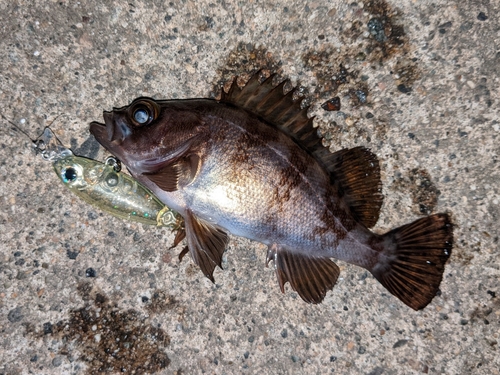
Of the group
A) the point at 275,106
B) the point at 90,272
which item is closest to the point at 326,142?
the point at 275,106

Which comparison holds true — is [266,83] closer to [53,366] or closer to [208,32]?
[208,32]

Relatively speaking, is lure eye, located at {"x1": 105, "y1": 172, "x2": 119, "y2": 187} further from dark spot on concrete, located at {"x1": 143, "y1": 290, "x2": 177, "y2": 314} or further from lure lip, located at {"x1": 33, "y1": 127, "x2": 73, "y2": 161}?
dark spot on concrete, located at {"x1": 143, "y1": 290, "x2": 177, "y2": 314}

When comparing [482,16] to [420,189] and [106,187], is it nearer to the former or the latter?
[420,189]

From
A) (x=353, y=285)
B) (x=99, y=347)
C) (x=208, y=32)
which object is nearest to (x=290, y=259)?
(x=353, y=285)

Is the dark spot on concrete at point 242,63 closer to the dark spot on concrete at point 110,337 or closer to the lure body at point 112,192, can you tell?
the lure body at point 112,192

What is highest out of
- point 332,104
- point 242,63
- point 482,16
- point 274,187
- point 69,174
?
point 482,16

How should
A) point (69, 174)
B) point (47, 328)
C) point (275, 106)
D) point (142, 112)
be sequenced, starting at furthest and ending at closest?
1. point (47, 328)
2. point (69, 174)
3. point (275, 106)
4. point (142, 112)

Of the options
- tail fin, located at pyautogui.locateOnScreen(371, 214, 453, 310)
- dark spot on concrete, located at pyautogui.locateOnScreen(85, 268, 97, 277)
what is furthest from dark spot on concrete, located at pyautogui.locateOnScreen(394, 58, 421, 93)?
dark spot on concrete, located at pyautogui.locateOnScreen(85, 268, 97, 277)
